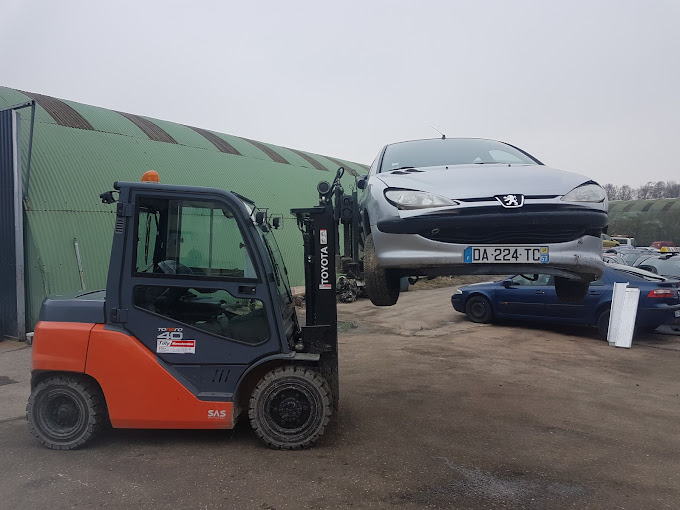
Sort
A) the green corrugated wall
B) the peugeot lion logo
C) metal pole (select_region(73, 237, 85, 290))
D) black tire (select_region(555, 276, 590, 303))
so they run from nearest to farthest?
the peugeot lion logo
black tire (select_region(555, 276, 590, 303))
the green corrugated wall
metal pole (select_region(73, 237, 85, 290))

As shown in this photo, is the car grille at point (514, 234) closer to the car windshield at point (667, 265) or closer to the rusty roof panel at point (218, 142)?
the car windshield at point (667, 265)

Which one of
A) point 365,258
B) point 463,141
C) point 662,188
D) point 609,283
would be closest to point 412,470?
point 365,258

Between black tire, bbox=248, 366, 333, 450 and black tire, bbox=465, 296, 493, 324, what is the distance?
743 cm

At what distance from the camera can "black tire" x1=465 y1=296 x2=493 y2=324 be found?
1087cm

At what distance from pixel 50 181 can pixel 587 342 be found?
1091cm

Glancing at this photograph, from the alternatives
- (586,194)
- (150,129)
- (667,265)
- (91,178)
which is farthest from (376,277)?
(150,129)

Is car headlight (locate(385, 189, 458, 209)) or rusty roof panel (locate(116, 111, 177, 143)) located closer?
car headlight (locate(385, 189, 458, 209))

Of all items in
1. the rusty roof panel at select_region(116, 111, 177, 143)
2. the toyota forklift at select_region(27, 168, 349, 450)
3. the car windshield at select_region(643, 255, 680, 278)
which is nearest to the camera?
the toyota forklift at select_region(27, 168, 349, 450)

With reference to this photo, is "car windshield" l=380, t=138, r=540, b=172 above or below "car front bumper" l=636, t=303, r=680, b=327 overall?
above

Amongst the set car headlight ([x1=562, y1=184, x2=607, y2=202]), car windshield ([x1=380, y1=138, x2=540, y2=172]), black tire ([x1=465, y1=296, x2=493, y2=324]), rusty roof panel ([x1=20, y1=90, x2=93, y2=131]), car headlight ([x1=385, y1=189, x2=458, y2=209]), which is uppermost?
rusty roof panel ([x1=20, y1=90, x2=93, y2=131])

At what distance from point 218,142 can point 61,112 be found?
5.55 metres

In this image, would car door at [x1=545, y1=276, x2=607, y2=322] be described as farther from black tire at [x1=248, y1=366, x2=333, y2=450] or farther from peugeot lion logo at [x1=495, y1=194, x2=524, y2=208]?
black tire at [x1=248, y1=366, x2=333, y2=450]

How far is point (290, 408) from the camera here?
4176 mm

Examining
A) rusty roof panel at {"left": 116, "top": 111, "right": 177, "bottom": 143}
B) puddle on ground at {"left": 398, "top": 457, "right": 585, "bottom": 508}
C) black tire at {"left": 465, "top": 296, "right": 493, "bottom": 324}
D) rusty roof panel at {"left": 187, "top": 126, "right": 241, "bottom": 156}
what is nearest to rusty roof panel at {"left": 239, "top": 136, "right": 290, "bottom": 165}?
rusty roof panel at {"left": 187, "top": 126, "right": 241, "bottom": 156}
